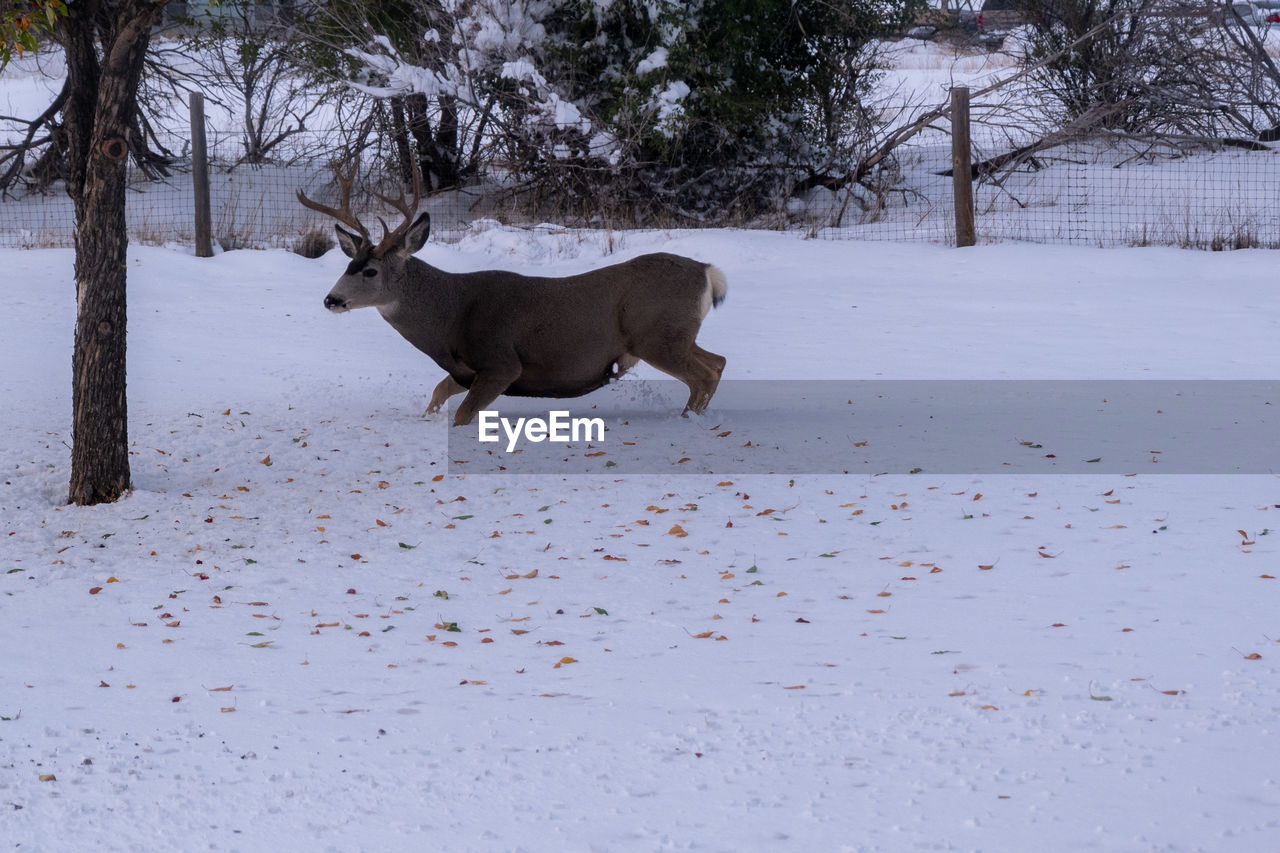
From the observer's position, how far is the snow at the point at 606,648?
134 inches

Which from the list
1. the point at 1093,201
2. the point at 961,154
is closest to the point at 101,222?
the point at 961,154

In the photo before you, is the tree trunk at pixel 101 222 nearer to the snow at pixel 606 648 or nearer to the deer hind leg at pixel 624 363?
the snow at pixel 606 648

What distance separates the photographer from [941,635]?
15.1 ft

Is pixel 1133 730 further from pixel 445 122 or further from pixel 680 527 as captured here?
pixel 445 122

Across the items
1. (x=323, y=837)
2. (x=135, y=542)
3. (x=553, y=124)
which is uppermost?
(x=553, y=124)

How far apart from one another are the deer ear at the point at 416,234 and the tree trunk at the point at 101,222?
199 cm

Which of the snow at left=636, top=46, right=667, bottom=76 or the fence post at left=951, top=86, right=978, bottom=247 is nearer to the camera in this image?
the fence post at left=951, top=86, right=978, bottom=247

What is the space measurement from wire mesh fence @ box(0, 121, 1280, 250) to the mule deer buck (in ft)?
23.5

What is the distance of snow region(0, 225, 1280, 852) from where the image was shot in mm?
3414

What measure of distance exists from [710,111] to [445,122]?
3.81m

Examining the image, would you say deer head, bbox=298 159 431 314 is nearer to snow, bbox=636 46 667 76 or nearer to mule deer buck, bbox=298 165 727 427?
mule deer buck, bbox=298 165 727 427

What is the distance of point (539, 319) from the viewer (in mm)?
7988

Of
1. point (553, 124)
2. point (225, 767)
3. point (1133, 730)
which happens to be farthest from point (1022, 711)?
point (553, 124)

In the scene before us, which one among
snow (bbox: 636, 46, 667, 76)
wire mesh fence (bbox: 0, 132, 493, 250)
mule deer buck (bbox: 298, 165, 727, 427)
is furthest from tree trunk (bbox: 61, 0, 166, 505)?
snow (bbox: 636, 46, 667, 76)
